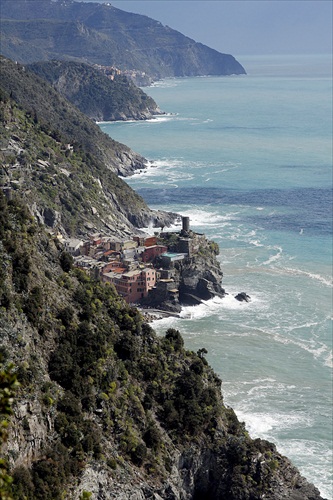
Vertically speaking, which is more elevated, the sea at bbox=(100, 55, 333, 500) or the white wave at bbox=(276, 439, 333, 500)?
the sea at bbox=(100, 55, 333, 500)

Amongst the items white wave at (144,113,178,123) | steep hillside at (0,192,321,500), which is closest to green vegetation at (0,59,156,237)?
steep hillside at (0,192,321,500)

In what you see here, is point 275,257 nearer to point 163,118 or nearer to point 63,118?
point 63,118

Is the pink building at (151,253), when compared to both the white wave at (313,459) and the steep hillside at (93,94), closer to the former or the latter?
the white wave at (313,459)

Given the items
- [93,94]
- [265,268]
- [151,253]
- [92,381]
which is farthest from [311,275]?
[93,94]

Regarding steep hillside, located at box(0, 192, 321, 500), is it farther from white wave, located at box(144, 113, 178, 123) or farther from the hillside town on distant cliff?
white wave, located at box(144, 113, 178, 123)

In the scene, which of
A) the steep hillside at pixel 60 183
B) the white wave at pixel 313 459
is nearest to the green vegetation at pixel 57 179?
the steep hillside at pixel 60 183

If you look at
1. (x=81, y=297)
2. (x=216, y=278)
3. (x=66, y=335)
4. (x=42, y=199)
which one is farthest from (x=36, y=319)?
(x=42, y=199)

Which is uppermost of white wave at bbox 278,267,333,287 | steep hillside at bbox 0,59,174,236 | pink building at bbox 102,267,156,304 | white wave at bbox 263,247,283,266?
steep hillside at bbox 0,59,174,236
